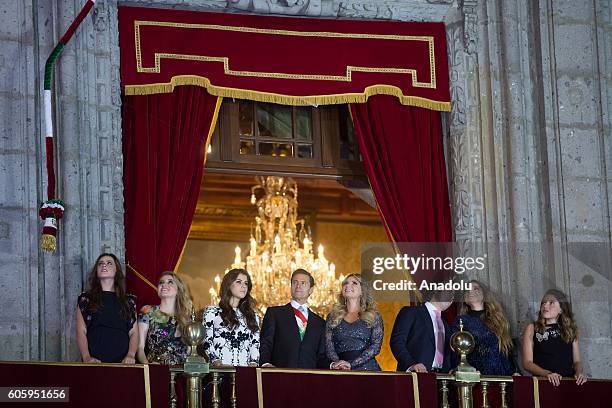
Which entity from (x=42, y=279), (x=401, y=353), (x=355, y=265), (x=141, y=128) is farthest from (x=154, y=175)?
(x=355, y=265)

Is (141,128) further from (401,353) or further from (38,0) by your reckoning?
(401,353)

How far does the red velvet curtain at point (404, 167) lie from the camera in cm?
1270

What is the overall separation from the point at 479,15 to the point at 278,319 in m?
3.89

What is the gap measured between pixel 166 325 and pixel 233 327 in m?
0.51

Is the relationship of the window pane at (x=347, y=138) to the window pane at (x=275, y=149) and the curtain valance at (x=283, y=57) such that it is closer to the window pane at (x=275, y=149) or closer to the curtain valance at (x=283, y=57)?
the curtain valance at (x=283, y=57)

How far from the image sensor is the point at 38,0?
39.2 feet

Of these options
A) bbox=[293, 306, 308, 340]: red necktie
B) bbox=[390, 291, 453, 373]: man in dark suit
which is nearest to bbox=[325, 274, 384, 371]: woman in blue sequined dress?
bbox=[293, 306, 308, 340]: red necktie

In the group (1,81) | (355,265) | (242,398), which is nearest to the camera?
(242,398)

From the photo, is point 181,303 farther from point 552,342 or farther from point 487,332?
point 552,342

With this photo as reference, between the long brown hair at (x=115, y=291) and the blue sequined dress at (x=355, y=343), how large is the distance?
4.92 ft

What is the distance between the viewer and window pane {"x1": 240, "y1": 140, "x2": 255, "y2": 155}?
1279 cm

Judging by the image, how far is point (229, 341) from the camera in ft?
34.8

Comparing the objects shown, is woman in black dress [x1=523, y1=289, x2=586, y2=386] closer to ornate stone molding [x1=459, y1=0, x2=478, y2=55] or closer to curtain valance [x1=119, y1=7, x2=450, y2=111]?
curtain valance [x1=119, y1=7, x2=450, y2=111]

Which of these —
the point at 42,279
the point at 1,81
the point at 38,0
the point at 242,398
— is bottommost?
A: the point at 242,398
